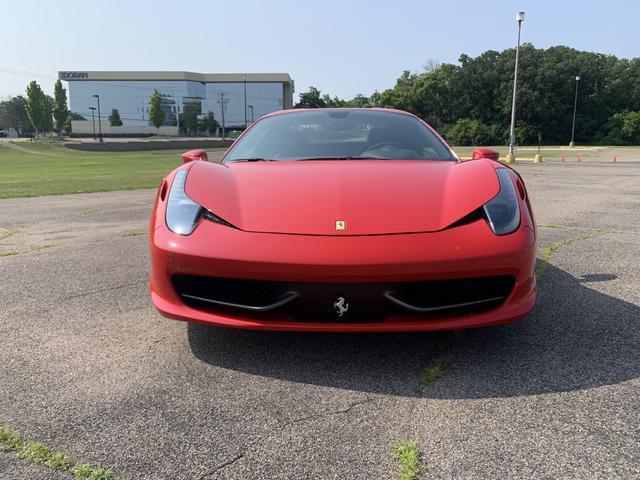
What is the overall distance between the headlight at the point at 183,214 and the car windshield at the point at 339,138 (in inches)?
32.8

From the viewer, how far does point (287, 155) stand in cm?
328

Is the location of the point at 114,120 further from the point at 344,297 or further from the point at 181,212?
the point at 344,297

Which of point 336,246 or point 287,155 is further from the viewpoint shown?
point 287,155

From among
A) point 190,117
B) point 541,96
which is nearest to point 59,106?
point 190,117

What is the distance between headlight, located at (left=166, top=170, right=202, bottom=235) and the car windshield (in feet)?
2.65

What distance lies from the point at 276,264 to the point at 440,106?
74.4 meters

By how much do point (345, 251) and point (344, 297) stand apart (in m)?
0.19

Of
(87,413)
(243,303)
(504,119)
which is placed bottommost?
(87,413)

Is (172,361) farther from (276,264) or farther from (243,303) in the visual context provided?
(276,264)

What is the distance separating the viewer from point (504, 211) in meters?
2.40

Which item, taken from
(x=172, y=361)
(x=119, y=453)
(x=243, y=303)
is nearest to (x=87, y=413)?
(x=119, y=453)

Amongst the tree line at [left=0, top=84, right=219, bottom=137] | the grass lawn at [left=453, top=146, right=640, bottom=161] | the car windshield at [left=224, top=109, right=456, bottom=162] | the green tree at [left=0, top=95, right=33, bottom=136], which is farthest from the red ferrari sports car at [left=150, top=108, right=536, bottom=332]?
the green tree at [left=0, top=95, right=33, bottom=136]

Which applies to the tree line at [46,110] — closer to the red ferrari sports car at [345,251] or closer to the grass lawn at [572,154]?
the grass lawn at [572,154]

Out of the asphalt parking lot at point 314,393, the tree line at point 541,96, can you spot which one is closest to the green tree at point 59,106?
the tree line at point 541,96
